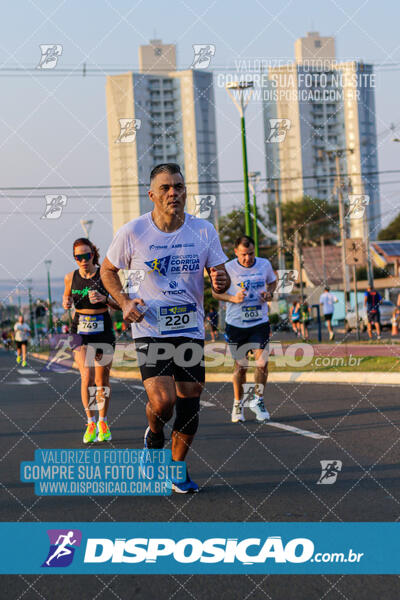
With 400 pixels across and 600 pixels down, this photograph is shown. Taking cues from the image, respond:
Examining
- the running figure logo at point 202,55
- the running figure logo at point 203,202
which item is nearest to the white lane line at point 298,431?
the running figure logo at point 202,55

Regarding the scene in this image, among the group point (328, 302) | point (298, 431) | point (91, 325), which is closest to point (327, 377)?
point (298, 431)

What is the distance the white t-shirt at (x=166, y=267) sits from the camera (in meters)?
5.90

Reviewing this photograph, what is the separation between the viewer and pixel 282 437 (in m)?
8.39

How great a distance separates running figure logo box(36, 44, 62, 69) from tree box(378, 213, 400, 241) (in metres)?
90.9

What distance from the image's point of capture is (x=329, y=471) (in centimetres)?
652

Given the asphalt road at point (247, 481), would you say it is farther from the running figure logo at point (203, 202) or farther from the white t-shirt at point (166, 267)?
the running figure logo at point (203, 202)

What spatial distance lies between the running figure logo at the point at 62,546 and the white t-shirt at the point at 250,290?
204 inches

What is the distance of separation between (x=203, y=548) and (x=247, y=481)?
1821 mm

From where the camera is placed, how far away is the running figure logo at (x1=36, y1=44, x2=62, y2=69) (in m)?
16.5

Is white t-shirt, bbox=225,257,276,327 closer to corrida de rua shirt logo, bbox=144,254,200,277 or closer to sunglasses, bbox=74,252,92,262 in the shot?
sunglasses, bbox=74,252,92,262

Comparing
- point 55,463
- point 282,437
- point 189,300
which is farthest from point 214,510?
point 282,437

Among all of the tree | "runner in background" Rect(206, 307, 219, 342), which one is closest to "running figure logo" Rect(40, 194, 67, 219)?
"runner in background" Rect(206, 307, 219, 342)
